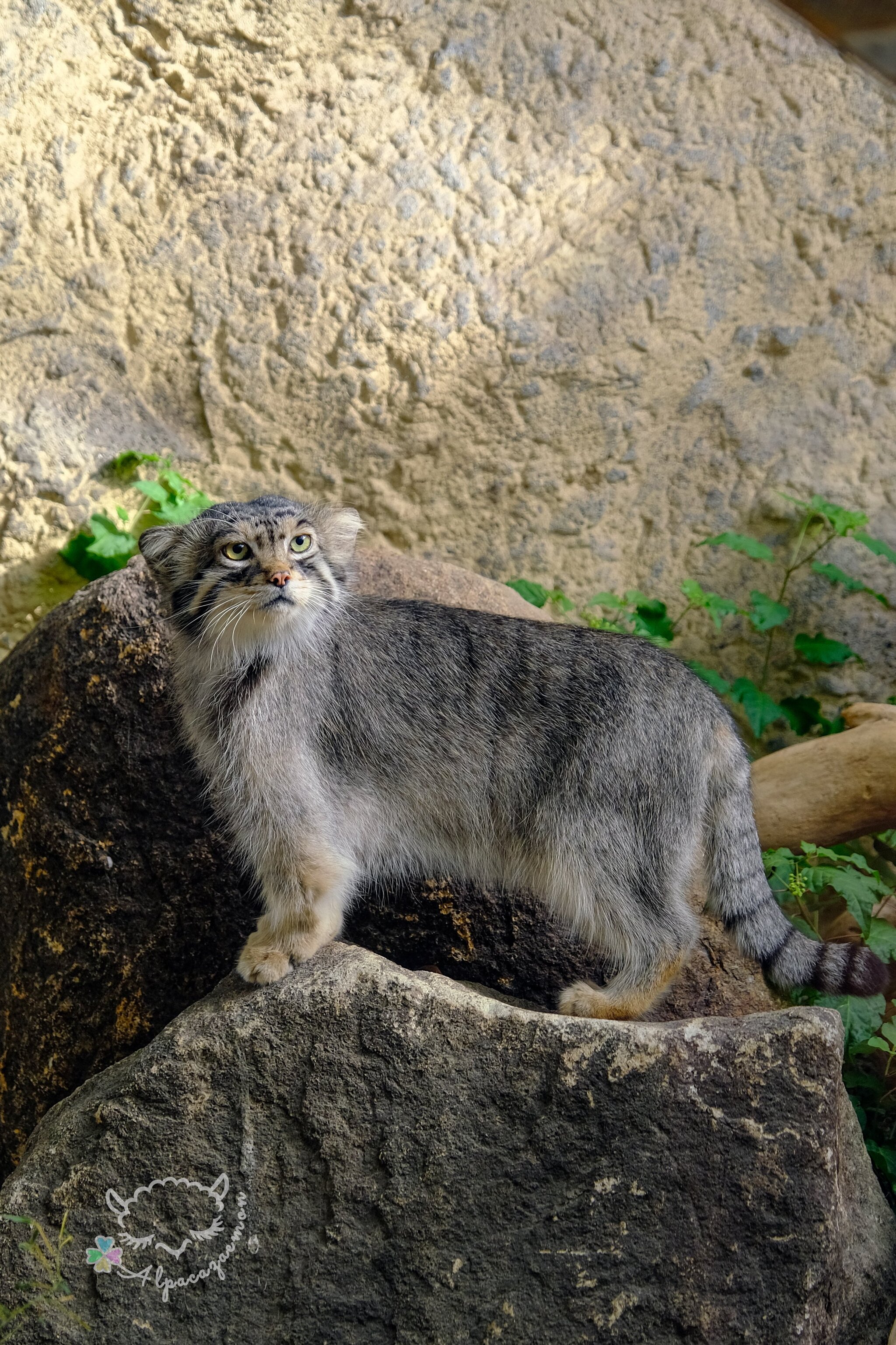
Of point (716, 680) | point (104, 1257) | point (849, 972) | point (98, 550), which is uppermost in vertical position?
point (849, 972)

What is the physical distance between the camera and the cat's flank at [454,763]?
360cm

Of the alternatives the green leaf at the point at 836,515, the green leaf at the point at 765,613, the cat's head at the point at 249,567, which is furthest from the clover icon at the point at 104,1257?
the green leaf at the point at 836,515

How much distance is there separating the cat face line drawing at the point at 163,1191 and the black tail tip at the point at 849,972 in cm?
192

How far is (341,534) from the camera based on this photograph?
153 inches

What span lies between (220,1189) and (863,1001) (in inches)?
93.3

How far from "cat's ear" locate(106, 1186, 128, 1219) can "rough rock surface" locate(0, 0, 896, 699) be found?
12.9ft

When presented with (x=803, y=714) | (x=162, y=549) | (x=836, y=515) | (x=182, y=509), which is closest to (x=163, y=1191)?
(x=162, y=549)

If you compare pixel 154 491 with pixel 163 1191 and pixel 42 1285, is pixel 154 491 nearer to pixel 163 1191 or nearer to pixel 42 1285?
→ pixel 163 1191

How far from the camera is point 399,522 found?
671 centimetres

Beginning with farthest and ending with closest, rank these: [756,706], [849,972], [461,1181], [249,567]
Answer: [756,706] < [849,972] < [249,567] < [461,1181]

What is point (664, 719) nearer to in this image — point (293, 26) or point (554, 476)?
point (554, 476)

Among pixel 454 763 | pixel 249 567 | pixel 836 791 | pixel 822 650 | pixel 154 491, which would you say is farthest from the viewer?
pixel 822 650

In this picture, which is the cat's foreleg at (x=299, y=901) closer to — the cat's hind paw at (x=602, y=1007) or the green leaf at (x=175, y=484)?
the cat's hind paw at (x=602, y=1007)

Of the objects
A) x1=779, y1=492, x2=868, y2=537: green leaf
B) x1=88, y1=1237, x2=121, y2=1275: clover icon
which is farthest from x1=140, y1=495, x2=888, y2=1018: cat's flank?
x1=779, y1=492, x2=868, y2=537: green leaf
